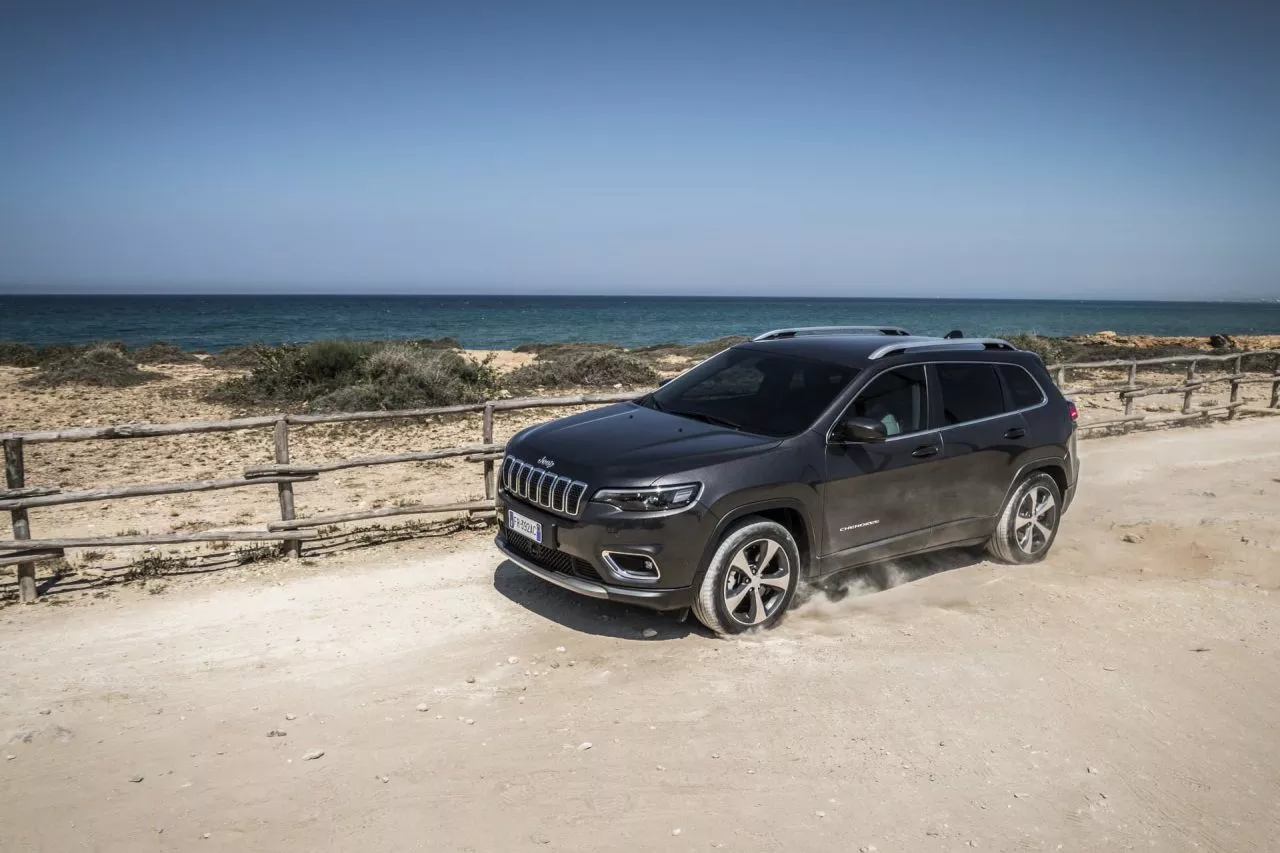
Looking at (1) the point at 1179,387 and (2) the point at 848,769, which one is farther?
(1) the point at 1179,387

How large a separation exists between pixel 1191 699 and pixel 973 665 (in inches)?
44.2

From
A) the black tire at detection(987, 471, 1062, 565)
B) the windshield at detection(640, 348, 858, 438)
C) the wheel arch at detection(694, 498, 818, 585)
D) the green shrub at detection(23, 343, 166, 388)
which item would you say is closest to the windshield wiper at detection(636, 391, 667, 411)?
the windshield at detection(640, 348, 858, 438)

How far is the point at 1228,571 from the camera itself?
22.1ft

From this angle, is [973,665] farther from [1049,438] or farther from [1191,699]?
[1049,438]

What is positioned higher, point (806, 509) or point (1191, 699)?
point (806, 509)

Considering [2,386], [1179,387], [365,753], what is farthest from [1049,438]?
[2,386]

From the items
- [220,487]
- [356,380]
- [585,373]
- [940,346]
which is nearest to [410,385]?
[356,380]

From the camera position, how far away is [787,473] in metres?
5.16

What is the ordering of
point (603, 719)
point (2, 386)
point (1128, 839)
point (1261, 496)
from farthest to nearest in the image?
point (2, 386) → point (1261, 496) → point (603, 719) → point (1128, 839)

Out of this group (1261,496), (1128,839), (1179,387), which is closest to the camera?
(1128,839)

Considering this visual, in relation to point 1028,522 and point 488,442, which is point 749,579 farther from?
point 488,442

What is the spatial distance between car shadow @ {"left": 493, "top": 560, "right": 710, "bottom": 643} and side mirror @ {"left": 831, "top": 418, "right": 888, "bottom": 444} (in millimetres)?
1500

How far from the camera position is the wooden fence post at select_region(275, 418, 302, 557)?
6895 millimetres

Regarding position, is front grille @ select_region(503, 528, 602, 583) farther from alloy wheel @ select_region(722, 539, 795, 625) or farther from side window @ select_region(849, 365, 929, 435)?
side window @ select_region(849, 365, 929, 435)
